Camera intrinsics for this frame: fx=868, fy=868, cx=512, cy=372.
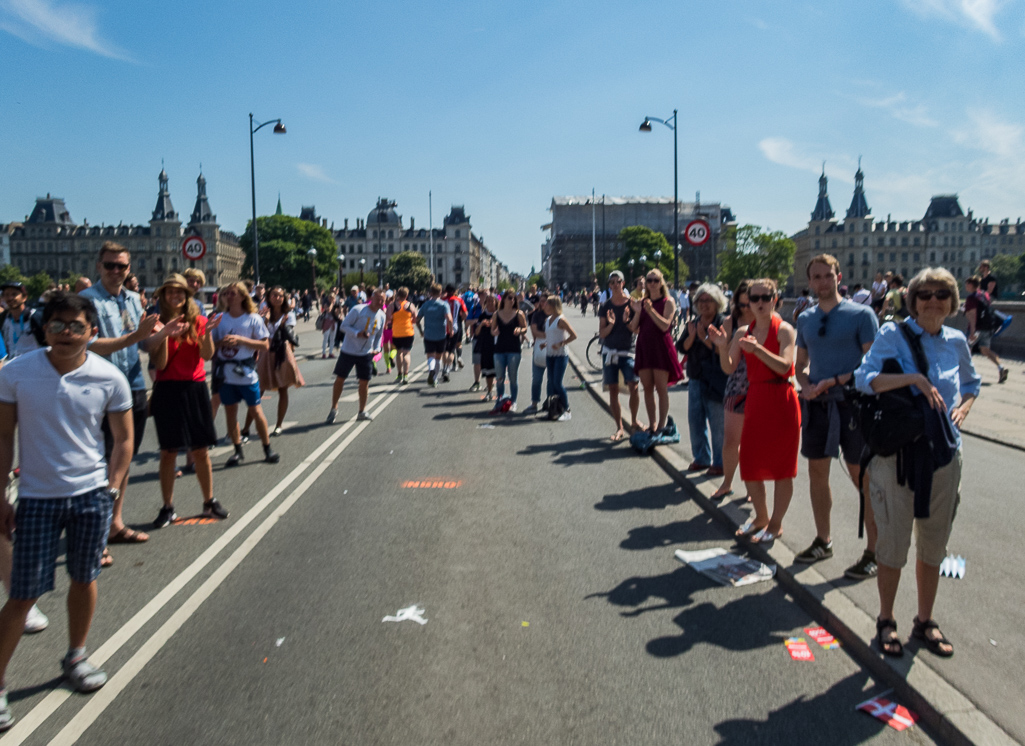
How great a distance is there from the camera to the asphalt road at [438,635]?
3.46 m

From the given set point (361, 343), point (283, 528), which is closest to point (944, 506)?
point (283, 528)

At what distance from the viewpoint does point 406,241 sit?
171125mm

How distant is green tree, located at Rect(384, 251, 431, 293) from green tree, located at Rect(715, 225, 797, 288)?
45.8 m

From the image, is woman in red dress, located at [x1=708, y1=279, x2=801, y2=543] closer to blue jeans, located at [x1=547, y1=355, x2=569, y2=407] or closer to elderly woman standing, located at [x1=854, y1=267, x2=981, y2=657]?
elderly woman standing, located at [x1=854, y1=267, x2=981, y2=657]

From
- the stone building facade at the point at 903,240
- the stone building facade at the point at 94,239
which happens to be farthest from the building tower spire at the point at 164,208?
the stone building facade at the point at 903,240

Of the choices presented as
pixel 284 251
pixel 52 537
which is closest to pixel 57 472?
pixel 52 537

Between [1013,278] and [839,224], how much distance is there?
29.3m

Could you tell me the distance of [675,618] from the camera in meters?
4.61

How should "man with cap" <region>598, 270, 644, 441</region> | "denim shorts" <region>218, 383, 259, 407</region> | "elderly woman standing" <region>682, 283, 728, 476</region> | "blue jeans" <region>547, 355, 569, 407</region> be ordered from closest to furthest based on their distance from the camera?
"elderly woman standing" <region>682, 283, 728, 476</region>
"denim shorts" <region>218, 383, 259, 407</region>
"man with cap" <region>598, 270, 644, 441</region>
"blue jeans" <region>547, 355, 569, 407</region>

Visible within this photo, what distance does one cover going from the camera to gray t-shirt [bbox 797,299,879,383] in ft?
16.9

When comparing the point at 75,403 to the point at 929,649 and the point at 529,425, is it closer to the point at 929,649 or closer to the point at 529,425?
the point at 929,649

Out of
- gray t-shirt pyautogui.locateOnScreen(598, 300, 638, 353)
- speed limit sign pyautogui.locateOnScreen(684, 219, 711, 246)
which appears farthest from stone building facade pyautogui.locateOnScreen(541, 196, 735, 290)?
gray t-shirt pyautogui.locateOnScreen(598, 300, 638, 353)

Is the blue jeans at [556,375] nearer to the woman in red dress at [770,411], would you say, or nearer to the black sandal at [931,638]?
the woman in red dress at [770,411]

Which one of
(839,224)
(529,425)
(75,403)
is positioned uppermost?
(839,224)
